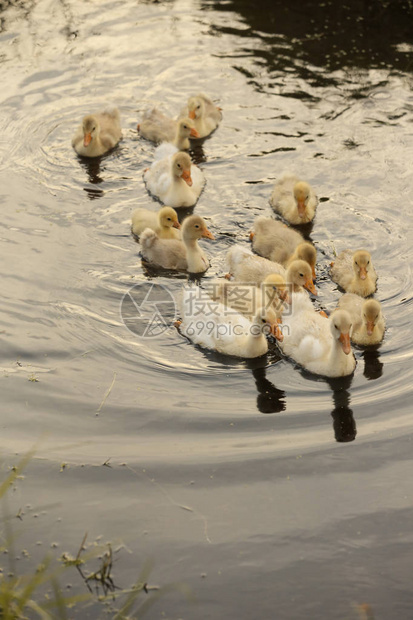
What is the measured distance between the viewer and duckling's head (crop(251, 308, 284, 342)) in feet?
24.5

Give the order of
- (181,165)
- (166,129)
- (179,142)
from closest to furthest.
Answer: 1. (181,165)
2. (179,142)
3. (166,129)

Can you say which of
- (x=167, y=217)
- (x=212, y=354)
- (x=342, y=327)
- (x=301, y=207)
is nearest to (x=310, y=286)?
(x=342, y=327)

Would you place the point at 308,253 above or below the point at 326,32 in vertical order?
below

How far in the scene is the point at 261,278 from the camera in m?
8.51

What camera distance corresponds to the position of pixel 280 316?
26.7 ft

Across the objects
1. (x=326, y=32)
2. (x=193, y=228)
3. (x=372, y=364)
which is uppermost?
(x=326, y=32)

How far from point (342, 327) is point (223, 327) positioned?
1.13 meters

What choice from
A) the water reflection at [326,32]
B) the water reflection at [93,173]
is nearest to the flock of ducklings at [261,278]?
the water reflection at [93,173]

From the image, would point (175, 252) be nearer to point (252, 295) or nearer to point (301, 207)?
point (252, 295)

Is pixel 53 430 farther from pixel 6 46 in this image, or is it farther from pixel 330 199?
pixel 6 46

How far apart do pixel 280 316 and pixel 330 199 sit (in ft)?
7.89

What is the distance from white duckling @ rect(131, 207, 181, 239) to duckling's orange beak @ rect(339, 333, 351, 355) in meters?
2.87

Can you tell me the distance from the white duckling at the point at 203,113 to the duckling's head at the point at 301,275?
3756 millimetres

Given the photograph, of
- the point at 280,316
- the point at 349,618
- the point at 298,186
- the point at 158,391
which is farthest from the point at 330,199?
the point at 349,618
